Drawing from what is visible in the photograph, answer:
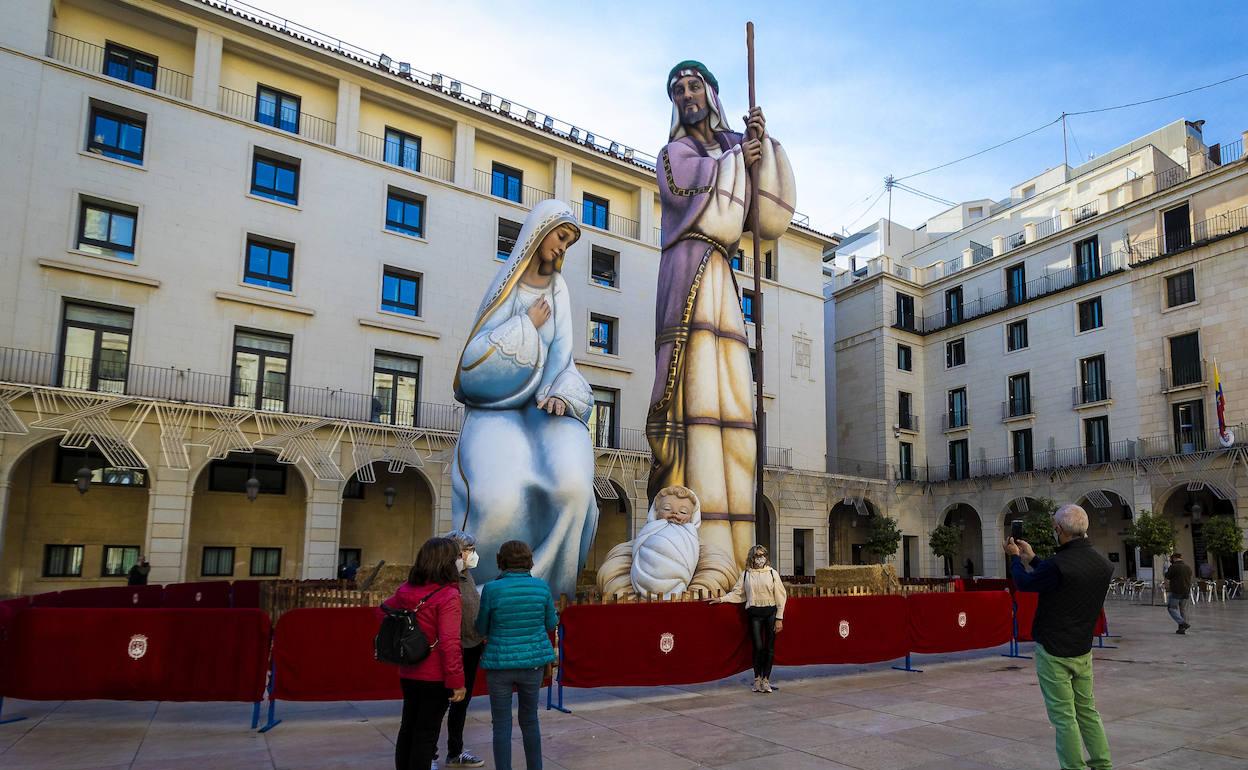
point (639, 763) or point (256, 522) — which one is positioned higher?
point (256, 522)

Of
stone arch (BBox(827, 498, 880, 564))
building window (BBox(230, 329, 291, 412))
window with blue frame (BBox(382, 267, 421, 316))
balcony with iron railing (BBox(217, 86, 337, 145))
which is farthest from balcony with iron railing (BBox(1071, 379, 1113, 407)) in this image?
building window (BBox(230, 329, 291, 412))

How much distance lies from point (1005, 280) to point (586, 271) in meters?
20.7

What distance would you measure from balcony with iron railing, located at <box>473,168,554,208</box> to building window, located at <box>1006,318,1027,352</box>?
70.7ft

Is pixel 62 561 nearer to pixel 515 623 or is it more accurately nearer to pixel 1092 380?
pixel 515 623

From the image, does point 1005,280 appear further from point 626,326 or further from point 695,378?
point 695,378

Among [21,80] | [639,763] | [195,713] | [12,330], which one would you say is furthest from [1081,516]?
[21,80]

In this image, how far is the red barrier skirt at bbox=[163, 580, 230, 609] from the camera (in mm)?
13328

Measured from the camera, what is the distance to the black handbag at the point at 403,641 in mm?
4805

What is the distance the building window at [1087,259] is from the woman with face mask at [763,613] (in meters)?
31.4

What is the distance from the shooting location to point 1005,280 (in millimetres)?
39219

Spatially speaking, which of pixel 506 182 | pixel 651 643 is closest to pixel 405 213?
pixel 506 182

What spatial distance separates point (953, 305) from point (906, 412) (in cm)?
580

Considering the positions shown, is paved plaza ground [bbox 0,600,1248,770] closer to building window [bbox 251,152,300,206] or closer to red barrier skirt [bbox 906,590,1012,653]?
red barrier skirt [bbox 906,590,1012,653]

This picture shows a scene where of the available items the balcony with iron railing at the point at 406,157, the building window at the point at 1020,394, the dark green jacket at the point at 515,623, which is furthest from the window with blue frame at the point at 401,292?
the building window at the point at 1020,394
